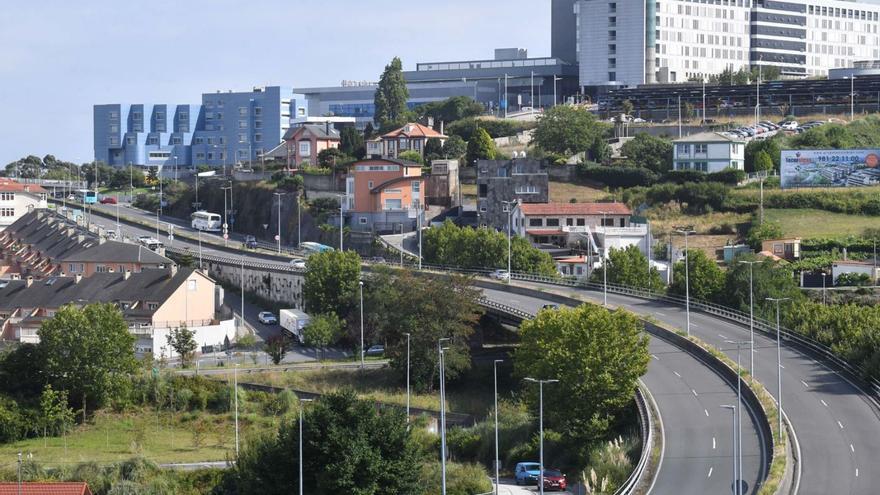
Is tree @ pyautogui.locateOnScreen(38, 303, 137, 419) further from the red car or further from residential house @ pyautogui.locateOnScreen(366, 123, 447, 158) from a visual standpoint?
residential house @ pyautogui.locateOnScreen(366, 123, 447, 158)

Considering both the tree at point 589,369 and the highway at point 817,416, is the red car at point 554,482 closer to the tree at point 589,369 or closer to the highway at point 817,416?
the tree at point 589,369

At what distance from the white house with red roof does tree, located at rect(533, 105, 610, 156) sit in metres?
45.4

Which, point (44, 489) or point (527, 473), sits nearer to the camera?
point (44, 489)

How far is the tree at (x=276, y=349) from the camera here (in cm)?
8025

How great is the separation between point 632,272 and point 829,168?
30.2m

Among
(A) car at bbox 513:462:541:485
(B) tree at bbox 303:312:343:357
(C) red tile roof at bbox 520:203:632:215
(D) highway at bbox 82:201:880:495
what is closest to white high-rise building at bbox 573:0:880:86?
(C) red tile roof at bbox 520:203:632:215

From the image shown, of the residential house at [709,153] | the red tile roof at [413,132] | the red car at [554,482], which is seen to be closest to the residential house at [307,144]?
the red tile roof at [413,132]

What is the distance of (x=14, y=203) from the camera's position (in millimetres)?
141250

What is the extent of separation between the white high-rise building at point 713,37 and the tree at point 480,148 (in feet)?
88.5

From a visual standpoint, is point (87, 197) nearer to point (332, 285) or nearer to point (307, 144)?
point (307, 144)

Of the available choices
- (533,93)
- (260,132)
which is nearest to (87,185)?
(260,132)

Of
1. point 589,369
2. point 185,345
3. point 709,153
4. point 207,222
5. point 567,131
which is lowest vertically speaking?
point 185,345

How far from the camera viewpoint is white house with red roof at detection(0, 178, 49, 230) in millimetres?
140375

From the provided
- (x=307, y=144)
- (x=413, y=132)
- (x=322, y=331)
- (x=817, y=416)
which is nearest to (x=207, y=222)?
(x=307, y=144)
